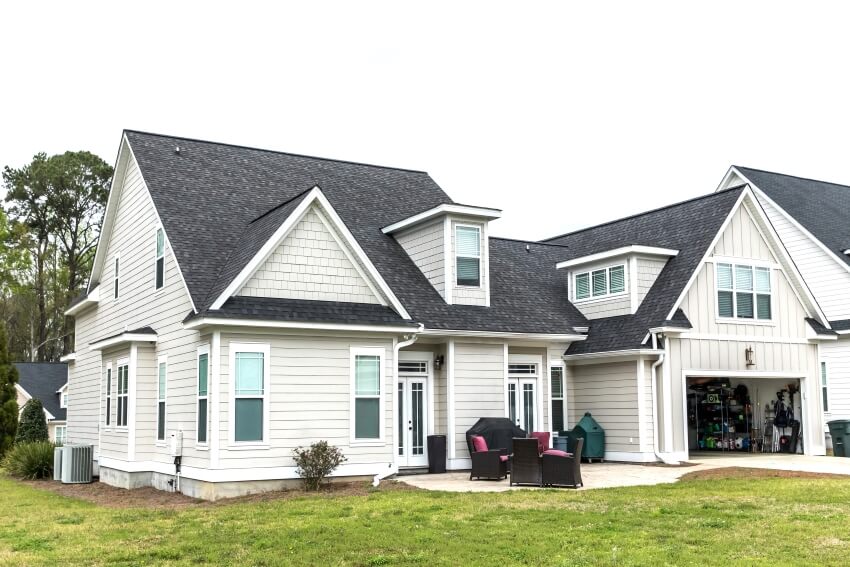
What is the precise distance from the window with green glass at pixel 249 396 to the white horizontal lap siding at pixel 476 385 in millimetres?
5428

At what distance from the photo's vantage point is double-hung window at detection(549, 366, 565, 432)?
915 inches

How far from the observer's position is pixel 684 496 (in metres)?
14.6

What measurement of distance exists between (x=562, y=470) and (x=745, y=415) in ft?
41.5

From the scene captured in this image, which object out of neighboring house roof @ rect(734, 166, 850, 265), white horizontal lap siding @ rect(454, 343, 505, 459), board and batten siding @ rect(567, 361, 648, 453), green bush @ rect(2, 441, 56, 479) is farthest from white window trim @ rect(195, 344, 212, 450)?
neighboring house roof @ rect(734, 166, 850, 265)

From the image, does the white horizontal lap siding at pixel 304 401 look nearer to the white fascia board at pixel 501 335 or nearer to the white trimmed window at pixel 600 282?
the white fascia board at pixel 501 335

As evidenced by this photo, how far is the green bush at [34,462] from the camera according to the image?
23156 mm

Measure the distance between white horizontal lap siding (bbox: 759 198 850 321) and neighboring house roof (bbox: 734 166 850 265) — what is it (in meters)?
0.34

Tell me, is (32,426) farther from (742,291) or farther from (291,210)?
(742,291)

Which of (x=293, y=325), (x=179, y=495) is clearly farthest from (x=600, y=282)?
(x=179, y=495)

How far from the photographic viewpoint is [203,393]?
55.0 ft

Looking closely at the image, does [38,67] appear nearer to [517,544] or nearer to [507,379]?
[507,379]

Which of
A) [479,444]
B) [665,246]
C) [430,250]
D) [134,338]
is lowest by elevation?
[479,444]

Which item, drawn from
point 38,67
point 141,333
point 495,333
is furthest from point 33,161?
point 495,333

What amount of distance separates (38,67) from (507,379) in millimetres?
13793
